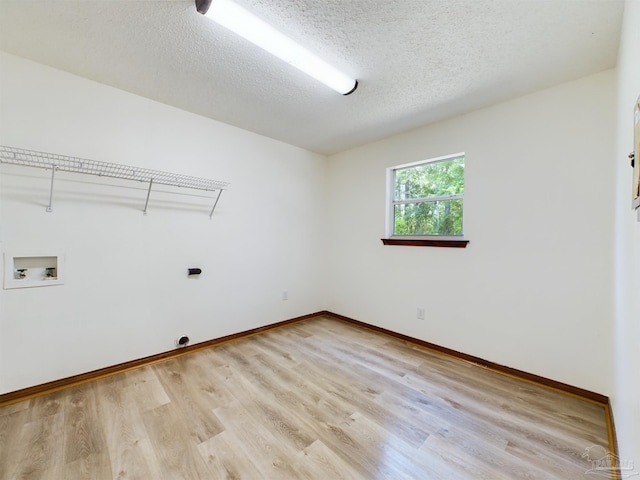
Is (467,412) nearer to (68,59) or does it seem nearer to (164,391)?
(164,391)

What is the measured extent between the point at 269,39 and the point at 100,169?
5.70 feet

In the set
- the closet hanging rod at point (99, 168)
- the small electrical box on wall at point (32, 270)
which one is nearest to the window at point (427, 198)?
the closet hanging rod at point (99, 168)

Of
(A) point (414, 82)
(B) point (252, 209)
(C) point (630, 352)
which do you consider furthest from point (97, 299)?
(C) point (630, 352)

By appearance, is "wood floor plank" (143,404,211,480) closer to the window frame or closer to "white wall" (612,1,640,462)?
"white wall" (612,1,640,462)

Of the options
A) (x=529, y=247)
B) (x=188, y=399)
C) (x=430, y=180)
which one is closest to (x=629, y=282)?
(x=529, y=247)

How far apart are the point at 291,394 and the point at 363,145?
298 cm

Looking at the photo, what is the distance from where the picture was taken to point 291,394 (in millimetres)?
1969

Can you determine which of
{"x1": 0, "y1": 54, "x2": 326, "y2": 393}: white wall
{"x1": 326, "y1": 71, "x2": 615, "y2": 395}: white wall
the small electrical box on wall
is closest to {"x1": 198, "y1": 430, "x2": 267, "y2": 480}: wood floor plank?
{"x1": 0, "y1": 54, "x2": 326, "y2": 393}: white wall

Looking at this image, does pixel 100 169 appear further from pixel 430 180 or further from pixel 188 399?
pixel 430 180

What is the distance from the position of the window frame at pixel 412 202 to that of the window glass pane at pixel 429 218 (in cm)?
4

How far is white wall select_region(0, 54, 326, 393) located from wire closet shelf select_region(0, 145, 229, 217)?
2.5 inches

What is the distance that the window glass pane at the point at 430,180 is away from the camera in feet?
8.82

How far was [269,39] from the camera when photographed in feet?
5.08

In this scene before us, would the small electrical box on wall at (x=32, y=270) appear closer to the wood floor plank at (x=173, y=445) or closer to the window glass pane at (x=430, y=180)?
the wood floor plank at (x=173, y=445)
